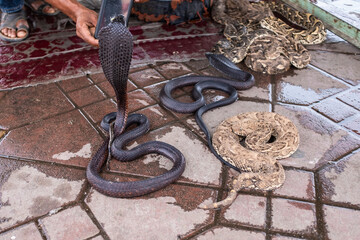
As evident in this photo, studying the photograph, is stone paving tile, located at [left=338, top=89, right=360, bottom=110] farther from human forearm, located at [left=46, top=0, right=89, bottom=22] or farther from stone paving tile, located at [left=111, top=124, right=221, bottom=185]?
human forearm, located at [left=46, top=0, right=89, bottom=22]

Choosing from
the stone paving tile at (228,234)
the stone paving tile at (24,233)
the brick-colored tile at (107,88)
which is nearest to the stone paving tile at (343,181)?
the stone paving tile at (228,234)

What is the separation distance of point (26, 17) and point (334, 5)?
4978 mm

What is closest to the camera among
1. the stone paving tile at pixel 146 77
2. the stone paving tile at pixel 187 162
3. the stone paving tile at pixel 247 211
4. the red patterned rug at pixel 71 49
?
the stone paving tile at pixel 247 211

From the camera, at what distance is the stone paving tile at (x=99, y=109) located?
3.13 meters

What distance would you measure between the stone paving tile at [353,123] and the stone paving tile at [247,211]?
127cm

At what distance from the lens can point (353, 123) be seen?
3.11m

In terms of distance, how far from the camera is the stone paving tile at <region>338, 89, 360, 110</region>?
11.2 ft

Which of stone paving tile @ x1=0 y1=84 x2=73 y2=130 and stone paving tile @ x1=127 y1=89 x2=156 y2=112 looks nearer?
stone paving tile @ x1=0 y1=84 x2=73 y2=130

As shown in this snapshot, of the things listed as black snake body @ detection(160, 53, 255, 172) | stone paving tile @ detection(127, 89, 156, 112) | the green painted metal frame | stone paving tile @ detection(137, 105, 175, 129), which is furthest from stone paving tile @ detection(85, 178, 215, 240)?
the green painted metal frame

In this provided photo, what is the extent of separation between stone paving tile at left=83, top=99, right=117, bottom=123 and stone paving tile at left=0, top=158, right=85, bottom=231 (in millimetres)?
686

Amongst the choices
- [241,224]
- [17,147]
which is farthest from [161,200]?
[17,147]

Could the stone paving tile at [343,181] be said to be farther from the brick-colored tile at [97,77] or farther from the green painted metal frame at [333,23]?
the green painted metal frame at [333,23]

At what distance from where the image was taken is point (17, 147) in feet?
9.11

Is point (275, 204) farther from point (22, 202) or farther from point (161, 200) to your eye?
point (22, 202)
